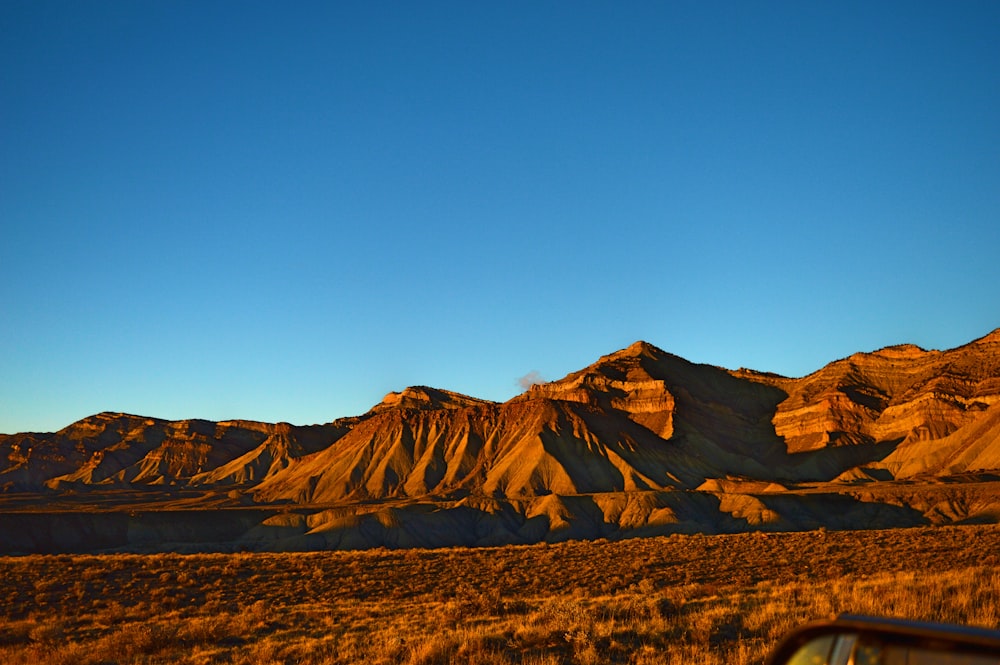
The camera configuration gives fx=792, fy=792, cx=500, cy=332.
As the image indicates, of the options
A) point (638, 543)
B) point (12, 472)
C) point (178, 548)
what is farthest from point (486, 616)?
point (12, 472)

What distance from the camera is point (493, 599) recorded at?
72.9 feet

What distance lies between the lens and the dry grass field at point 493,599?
13094 mm

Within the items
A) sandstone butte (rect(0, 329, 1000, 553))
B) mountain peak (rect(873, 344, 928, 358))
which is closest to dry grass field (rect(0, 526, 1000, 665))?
sandstone butte (rect(0, 329, 1000, 553))

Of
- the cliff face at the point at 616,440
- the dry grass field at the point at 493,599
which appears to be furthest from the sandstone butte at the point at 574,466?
the dry grass field at the point at 493,599

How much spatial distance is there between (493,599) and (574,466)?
8687 centimetres

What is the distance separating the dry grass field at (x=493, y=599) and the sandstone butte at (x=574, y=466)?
107 ft

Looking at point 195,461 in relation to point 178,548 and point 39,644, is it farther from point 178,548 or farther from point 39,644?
point 39,644

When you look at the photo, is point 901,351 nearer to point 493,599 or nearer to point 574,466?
point 574,466

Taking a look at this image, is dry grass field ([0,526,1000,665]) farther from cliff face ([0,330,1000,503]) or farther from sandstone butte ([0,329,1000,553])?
cliff face ([0,330,1000,503])

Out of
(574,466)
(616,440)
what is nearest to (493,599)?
(574,466)

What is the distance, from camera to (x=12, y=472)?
17475cm

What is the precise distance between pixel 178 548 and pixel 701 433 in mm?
102017

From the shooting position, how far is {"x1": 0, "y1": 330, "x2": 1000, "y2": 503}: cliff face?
111 m

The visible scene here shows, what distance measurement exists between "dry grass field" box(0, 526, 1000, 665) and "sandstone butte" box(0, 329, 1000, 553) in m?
32.7
